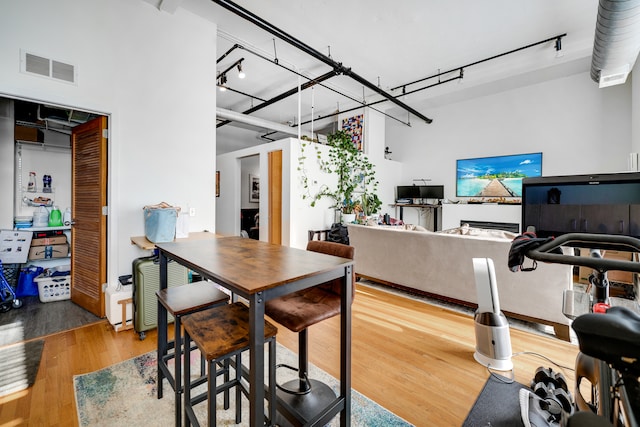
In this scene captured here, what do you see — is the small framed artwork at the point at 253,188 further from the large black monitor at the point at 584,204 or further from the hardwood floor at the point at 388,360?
the large black monitor at the point at 584,204

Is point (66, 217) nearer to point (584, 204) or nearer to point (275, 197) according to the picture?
point (275, 197)

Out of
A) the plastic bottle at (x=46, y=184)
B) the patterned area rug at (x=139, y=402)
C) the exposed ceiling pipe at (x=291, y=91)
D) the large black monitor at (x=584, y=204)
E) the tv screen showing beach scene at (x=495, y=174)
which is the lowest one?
the patterned area rug at (x=139, y=402)

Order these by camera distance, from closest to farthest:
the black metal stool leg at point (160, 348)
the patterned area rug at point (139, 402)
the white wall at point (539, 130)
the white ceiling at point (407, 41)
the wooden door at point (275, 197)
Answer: the patterned area rug at point (139, 402), the black metal stool leg at point (160, 348), the white ceiling at point (407, 41), the white wall at point (539, 130), the wooden door at point (275, 197)

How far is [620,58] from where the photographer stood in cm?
→ 330

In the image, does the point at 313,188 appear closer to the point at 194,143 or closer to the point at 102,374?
the point at 194,143

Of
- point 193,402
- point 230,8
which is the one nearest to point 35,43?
point 230,8

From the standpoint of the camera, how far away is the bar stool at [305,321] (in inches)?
51.9

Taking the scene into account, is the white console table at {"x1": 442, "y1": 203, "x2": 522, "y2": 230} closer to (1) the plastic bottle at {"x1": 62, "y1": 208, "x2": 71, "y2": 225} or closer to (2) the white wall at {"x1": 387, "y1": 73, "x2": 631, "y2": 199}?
(2) the white wall at {"x1": 387, "y1": 73, "x2": 631, "y2": 199}

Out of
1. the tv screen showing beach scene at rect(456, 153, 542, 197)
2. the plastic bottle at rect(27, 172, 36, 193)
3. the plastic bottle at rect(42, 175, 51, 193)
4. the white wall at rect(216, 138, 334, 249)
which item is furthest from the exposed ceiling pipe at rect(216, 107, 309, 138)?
the tv screen showing beach scene at rect(456, 153, 542, 197)

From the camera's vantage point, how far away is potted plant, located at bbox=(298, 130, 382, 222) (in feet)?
19.3

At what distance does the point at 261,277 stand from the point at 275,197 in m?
4.63

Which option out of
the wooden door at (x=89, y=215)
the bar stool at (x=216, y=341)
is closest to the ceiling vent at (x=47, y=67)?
the wooden door at (x=89, y=215)

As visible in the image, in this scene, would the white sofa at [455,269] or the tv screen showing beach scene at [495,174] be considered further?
the tv screen showing beach scene at [495,174]

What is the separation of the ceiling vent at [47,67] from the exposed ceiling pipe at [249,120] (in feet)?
11.6
